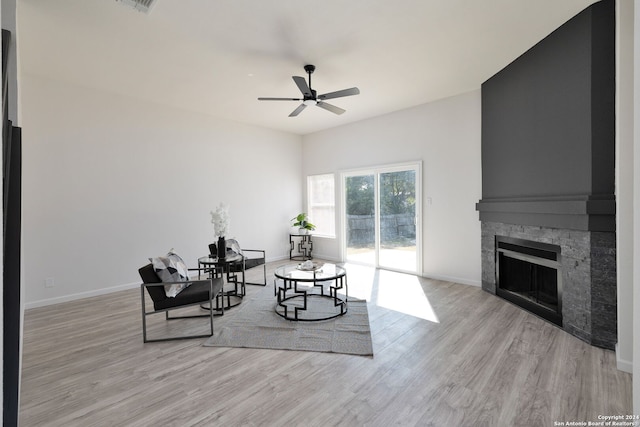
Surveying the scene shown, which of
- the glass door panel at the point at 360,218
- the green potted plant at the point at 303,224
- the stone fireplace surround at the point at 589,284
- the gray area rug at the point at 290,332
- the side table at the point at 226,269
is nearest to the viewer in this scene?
the stone fireplace surround at the point at 589,284

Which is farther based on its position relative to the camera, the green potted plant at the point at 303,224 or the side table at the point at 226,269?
the green potted plant at the point at 303,224

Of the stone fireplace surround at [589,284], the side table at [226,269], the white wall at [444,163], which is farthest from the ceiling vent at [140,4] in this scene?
the stone fireplace surround at [589,284]

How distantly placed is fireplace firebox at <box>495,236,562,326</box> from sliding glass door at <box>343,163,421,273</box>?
58.2 inches

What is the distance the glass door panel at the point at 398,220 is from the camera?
559 cm

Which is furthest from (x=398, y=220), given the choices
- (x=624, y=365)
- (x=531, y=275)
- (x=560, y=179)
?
(x=624, y=365)

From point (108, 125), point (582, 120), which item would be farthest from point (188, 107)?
point (582, 120)

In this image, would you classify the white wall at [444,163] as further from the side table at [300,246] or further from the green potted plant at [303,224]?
the side table at [300,246]

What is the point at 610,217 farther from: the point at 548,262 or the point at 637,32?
the point at 637,32

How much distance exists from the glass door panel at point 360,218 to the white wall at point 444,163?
52 centimetres

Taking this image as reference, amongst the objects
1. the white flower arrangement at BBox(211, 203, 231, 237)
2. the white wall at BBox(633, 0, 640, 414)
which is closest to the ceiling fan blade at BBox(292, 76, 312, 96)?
the white flower arrangement at BBox(211, 203, 231, 237)

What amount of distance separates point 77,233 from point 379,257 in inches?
198

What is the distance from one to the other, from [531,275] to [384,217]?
2717 mm

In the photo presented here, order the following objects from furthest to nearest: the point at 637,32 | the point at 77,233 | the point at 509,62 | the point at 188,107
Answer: the point at 188,107 < the point at 77,233 < the point at 509,62 < the point at 637,32

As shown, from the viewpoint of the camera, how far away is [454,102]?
4902 mm
